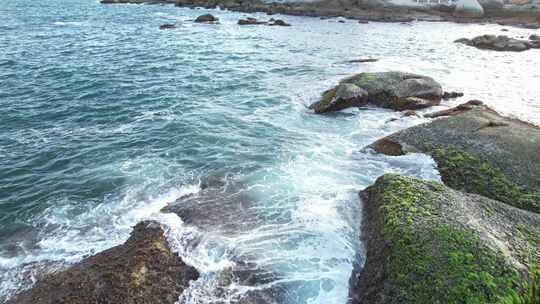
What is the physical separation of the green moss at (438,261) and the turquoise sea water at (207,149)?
5.05 ft

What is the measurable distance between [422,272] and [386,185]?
3553 millimetres

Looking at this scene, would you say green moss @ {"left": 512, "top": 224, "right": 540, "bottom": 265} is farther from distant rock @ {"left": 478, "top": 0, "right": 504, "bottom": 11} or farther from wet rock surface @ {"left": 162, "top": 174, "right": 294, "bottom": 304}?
distant rock @ {"left": 478, "top": 0, "right": 504, "bottom": 11}

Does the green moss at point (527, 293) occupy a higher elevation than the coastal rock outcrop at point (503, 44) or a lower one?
lower

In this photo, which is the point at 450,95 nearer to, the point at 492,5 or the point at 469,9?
the point at 469,9

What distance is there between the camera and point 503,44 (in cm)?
3816

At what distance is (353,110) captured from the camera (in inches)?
782

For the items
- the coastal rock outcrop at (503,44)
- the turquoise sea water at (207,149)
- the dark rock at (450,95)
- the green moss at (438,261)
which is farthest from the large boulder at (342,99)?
the coastal rock outcrop at (503,44)

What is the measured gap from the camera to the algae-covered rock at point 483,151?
1078 centimetres

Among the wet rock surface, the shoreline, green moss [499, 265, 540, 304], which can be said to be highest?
the shoreline

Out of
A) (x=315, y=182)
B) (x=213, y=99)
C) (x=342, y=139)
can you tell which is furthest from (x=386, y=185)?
(x=213, y=99)

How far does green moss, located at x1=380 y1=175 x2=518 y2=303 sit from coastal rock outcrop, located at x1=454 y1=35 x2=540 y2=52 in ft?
127

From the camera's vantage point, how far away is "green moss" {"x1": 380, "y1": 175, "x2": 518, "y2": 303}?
6634 millimetres

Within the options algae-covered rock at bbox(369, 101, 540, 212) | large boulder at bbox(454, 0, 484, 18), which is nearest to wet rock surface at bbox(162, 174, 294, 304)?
algae-covered rock at bbox(369, 101, 540, 212)

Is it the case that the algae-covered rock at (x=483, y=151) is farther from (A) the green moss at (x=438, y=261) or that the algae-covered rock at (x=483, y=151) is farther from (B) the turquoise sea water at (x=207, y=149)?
(A) the green moss at (x=438, y=261)
